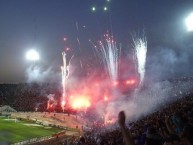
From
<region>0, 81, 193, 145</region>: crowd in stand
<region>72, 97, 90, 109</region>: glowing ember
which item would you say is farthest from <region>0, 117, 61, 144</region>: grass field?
<region>72, 97, 90, 109</region>: glowing ember

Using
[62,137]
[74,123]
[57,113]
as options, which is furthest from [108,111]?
[62,137]

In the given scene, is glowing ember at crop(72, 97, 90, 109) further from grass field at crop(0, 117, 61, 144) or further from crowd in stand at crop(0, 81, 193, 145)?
grass field at crop(0, 117, 61, 144)

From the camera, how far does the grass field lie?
44.9 metres

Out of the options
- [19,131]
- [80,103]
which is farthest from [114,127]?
[80,103]

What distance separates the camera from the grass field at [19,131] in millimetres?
44881

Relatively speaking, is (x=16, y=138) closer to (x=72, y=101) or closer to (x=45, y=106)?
(x=45, y=106)

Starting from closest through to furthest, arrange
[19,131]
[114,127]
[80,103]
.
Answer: [114,127]
[19,131]
[80,103]

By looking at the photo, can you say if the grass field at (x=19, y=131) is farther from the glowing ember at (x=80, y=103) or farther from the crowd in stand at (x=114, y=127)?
the glowing ember at (x=80, y=103)

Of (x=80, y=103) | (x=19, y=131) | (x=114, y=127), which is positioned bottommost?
(x=19, y=131)

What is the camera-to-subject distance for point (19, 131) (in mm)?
49719

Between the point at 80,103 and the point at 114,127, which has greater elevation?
the point at 80,103

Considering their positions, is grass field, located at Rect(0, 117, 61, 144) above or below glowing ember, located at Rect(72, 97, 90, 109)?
below

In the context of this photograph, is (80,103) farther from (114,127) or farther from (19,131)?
(114,127)

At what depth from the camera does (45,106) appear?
77.2 meters
